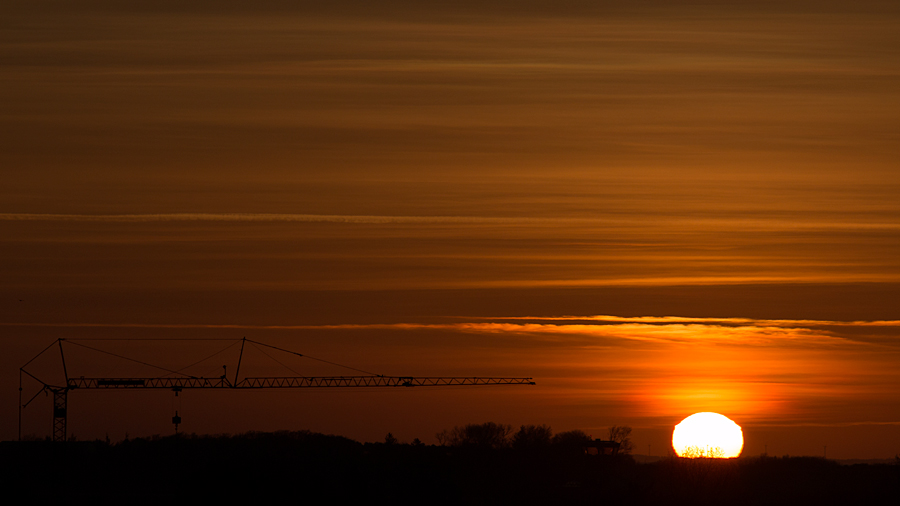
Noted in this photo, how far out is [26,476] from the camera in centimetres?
14300

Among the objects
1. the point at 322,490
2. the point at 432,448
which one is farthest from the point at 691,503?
the point at 432,448

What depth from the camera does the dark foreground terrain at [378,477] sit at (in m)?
99.8

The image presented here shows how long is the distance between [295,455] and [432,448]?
3268cm

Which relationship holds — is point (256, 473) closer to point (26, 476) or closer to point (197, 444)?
point (26, 476)

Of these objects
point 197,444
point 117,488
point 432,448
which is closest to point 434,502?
point 117,488

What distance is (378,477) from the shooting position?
408ft

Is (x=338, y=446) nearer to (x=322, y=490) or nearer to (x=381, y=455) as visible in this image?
(x=381, y=455)

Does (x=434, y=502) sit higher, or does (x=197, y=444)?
(x=197, y=444)

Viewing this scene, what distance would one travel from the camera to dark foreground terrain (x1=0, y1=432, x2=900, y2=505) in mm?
99812

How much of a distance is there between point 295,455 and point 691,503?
61.5m

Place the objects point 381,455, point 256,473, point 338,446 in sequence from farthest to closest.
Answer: point 338,446 < point 381,455 < point 256,473

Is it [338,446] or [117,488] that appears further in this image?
[338,446]

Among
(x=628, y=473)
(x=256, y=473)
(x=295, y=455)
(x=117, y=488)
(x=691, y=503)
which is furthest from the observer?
(x=628, y=473)

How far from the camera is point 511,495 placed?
5404 inches
